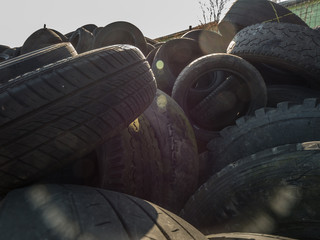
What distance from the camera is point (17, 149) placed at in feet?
3.31

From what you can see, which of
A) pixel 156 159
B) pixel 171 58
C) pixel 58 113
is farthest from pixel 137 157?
pixel 171 58

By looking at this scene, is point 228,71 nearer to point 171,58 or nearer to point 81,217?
point 171,58

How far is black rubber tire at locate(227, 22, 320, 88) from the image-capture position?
2.23 meters

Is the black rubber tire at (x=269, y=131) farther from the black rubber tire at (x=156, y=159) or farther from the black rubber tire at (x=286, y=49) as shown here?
the black rubber tire at (x=286, y=49)

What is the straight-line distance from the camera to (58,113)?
104 cm

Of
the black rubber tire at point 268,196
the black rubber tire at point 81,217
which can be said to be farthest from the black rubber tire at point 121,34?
the black rubber tire at point 81,217

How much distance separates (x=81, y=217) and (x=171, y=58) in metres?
2.80

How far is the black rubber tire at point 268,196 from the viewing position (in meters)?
1.11

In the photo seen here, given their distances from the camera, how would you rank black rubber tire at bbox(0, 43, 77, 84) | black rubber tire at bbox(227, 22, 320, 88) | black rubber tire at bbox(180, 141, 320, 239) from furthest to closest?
black rubber tire at bbox(227, 22, 320, 88), black rubber tire at bbox(0, 43, 77, 84), black rubber tire at bbox(180, 141, 320, 239)

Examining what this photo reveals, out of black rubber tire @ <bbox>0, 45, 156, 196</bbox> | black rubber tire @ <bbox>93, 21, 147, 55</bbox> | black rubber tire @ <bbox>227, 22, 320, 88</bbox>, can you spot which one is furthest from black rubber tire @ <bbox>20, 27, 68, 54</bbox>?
black rubber tire @ <bbox>0, 45, 156, 196</bbox>

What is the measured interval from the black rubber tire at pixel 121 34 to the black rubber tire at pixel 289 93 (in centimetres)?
233

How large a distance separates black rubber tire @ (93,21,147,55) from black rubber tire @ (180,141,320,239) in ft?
10.4

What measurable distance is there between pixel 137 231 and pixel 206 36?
3.41 metres

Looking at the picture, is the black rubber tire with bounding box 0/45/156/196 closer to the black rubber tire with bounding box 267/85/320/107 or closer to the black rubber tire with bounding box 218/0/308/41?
the black rubber tire with bounding box 267/85/320/107
